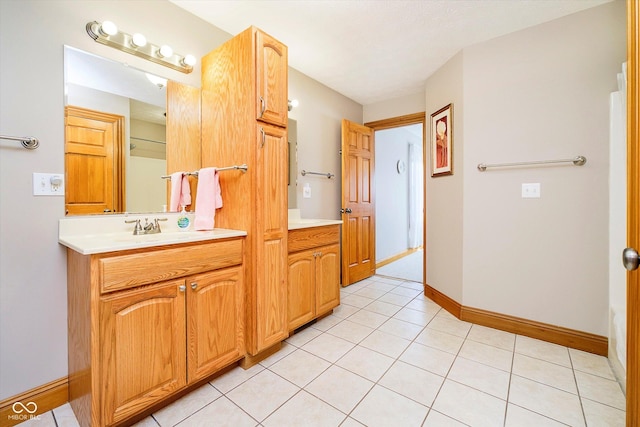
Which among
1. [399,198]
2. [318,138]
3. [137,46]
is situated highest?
[137,46]

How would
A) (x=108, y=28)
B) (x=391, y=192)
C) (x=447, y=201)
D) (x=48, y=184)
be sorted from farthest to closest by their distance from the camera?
1. (x=391, y=192)
2. (x=447, y=201)
3. (x=108, y=28)
4. (x=48, y=184)

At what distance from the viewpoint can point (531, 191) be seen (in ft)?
7.00

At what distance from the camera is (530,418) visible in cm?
133

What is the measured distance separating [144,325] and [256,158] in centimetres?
106

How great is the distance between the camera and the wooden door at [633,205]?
73 centimetres

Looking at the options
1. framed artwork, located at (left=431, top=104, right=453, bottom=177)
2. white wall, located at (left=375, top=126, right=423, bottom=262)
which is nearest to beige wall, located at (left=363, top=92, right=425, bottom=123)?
framed artwork, located at (left=431, top=104, right=453, bottom=177)

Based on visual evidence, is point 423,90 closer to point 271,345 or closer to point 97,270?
point 271,345

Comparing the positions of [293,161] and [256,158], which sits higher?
[293,161]

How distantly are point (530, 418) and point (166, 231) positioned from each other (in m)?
2.34

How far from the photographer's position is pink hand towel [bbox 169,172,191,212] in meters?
1.89

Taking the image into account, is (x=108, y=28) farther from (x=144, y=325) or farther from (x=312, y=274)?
(x=312, y=274)

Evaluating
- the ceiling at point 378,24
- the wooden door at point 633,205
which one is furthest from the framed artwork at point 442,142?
the wooden door at point 633,205

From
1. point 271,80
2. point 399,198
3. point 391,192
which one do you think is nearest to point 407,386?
point 271,80

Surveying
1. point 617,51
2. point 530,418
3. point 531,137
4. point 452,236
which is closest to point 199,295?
point 530,418
